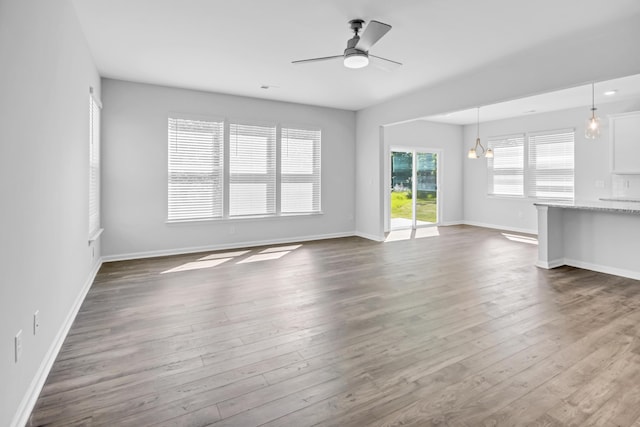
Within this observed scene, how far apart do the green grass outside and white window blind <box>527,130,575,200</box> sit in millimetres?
2386

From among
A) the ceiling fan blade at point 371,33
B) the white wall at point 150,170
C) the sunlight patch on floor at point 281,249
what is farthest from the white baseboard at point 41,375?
the ceiling fan blade at point 371,33

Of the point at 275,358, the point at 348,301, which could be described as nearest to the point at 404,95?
the point at 348,301

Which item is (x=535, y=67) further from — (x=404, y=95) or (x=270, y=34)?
(x=270, y=34)

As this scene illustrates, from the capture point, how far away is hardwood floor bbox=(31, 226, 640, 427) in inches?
73.5

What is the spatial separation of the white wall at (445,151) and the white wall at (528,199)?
267 mm

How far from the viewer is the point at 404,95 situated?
6.21m

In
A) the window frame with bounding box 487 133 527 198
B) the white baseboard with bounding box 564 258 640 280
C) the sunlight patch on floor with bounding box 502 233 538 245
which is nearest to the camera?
the white baseboard with bounding box 564 258 640 280

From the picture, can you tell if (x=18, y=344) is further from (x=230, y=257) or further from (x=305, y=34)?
(x=230, y=257)

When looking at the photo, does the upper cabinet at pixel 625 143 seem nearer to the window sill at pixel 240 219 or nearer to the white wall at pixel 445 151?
the white wall at pixel 445 151

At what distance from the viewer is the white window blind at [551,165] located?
750 cm

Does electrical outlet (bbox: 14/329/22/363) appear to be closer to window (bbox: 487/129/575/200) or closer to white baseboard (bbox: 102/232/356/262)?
white baseboard (bbox: 102/232/356/262)

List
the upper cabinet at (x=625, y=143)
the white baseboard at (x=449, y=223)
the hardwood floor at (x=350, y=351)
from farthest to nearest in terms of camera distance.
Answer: the white baseboard at (x=449, y=223)
the upper cabinet at (x=625, y=143)
the hardwood floor at (x=350, y=351)

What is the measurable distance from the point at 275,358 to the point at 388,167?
6.91 m

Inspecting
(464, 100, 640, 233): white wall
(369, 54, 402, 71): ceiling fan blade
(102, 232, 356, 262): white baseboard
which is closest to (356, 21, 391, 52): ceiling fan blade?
(369, 54, 402, 71): ceiling fan blade
